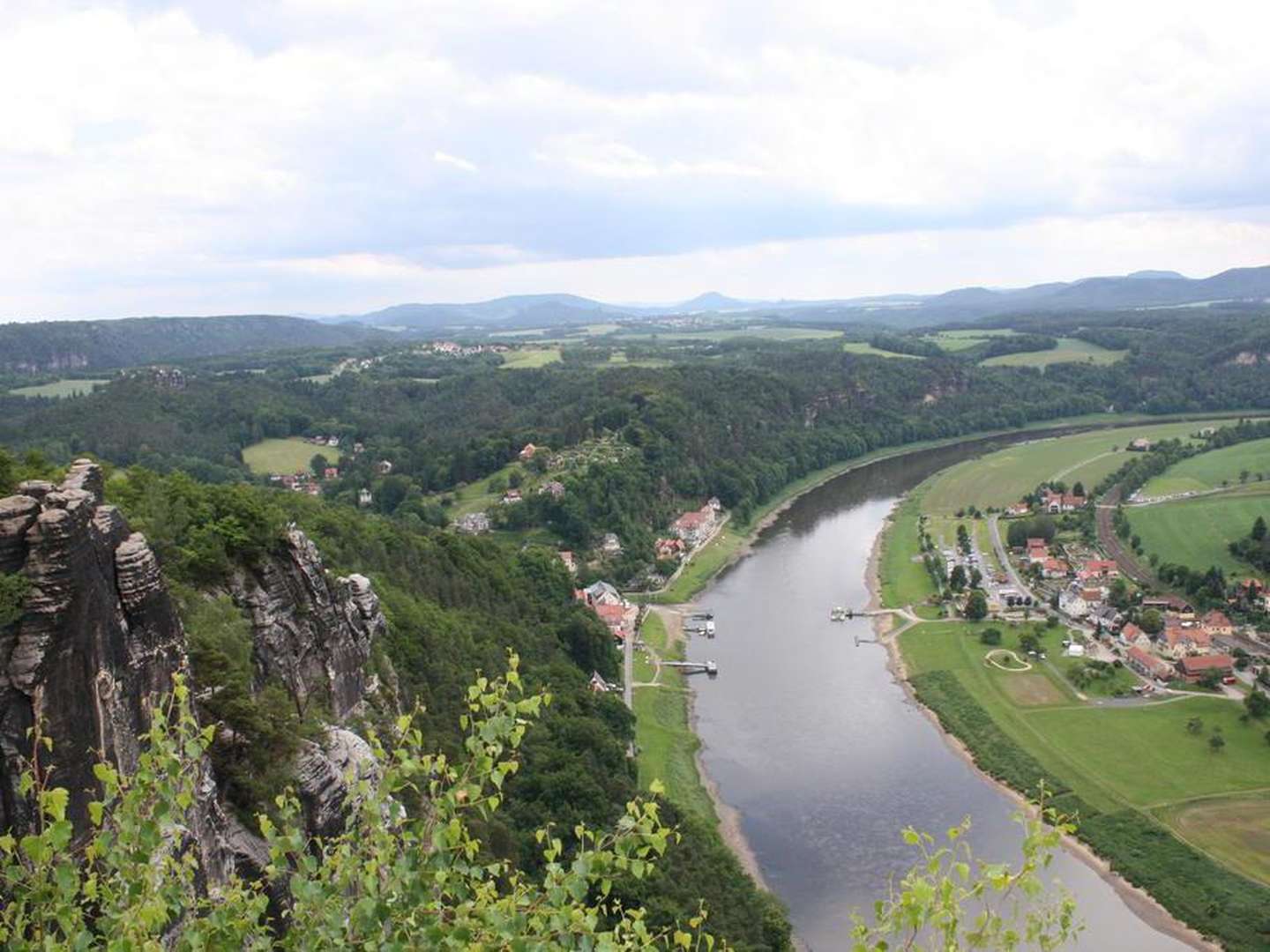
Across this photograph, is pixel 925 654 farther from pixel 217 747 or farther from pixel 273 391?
pixel 273 391

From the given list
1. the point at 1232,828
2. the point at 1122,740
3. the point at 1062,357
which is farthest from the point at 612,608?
the point at 1062,357

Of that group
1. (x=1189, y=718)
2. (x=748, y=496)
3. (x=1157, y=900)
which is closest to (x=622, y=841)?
(x=1157, y=900)

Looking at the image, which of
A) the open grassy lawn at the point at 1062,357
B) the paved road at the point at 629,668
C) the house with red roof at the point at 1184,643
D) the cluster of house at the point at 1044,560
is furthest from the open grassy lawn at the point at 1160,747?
the open grassy lawn at the point at 1062,357

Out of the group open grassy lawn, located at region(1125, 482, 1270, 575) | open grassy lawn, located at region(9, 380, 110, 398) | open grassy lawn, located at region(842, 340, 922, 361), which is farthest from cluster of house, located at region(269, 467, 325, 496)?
open grassy lawn, located at region(842, 340, 922, 361)

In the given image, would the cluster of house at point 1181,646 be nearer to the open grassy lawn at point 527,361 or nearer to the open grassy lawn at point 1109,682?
the open grassy lawn at point 1109,682

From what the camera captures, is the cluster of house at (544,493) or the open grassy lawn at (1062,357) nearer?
the cluster of house at (544,493)

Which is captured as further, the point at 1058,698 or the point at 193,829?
the point at 1058,698

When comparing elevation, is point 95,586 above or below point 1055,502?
above
